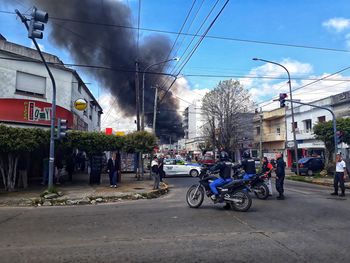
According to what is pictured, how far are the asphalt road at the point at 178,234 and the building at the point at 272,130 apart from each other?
35271 mm

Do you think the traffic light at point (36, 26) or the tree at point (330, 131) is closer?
the traffic light at point (36, 26)


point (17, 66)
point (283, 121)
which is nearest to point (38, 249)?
point (17, 66)

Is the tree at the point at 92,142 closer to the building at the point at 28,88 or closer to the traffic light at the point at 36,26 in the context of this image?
the building at the point at 28,88

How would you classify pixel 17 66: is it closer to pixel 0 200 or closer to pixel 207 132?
pixel 0 200

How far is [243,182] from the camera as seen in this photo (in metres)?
9.55

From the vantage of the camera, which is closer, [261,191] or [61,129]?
[261,191]

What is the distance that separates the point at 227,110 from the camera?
147 feet

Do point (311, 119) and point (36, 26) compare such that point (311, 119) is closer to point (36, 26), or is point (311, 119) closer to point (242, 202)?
point (242, 202)

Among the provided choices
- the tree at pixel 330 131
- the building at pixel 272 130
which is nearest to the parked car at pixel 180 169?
the tree at pixel 330 131

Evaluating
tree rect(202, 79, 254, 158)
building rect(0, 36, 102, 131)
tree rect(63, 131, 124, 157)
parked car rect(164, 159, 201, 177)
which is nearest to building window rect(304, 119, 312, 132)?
tree rect(202, 79, 254, 158)

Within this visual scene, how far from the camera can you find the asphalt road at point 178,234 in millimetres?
5152

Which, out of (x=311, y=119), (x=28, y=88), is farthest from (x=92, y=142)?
(x=311, y=119)

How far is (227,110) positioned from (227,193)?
118 feet

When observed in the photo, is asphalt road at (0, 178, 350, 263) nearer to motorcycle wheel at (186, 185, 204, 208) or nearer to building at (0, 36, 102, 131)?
motorcycle wheel at (186, 185, 204, 208)
